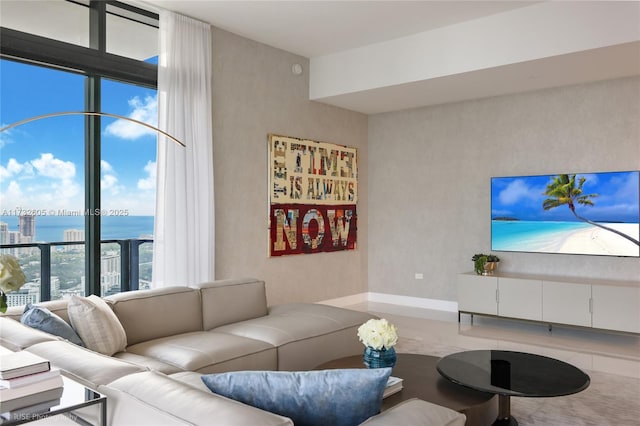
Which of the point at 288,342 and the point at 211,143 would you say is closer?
the point at 288,342

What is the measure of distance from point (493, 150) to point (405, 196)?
4.22 feet

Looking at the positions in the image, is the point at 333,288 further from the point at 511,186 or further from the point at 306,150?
the point at 511,186

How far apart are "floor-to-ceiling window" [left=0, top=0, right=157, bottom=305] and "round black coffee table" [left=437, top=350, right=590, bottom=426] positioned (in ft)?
10.1

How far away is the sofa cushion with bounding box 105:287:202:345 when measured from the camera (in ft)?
10.8

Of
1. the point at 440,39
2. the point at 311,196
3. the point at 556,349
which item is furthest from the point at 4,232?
the point at 556,349

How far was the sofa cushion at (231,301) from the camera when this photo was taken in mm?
3762

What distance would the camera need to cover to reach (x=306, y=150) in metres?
6.20

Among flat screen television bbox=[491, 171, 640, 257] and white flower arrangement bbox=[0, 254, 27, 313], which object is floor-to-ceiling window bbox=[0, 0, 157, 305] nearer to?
white flower arrangement bbox=[0, 254, 27, 313]

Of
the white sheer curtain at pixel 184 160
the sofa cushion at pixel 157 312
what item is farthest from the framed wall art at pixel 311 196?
the sofa cushion at pixel 157 312

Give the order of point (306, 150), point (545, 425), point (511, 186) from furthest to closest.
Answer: point (306, 150) < point (511, 186) < point (545, 425)

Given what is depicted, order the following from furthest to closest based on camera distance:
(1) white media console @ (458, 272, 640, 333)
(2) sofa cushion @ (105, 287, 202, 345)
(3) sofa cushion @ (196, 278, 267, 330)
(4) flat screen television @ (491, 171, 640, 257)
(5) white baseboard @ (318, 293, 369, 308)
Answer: (5) white baseboard @ (318, 293, 369, 308) → (4) flat screen television @ (491, 171, 640, 257) → (1) white media console @ (458, 272, 640, 333) → (3) sofa cushion @ (196, 278, 267, 330) → (2) sofa cushion @ (105, 287, 202, 345)

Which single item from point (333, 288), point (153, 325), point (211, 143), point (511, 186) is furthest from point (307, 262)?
point (153, 325)

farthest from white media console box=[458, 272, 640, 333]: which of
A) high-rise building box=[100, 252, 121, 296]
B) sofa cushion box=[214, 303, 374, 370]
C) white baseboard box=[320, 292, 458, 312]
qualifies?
high-rise building box=[100, 252, 121, 296]

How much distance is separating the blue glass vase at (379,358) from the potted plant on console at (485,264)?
3.39 m
